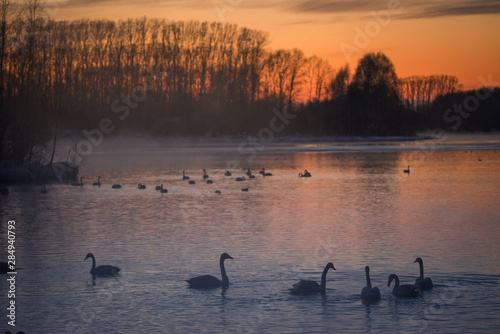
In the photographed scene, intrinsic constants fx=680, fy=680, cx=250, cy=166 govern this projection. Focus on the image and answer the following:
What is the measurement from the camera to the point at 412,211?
75.0 ft

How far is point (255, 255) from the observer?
15.3 metres

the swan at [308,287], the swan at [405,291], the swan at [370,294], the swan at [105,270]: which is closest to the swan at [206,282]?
the swan at [308,287]

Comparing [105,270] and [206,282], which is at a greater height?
[105,270]

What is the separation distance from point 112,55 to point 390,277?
75.0 m

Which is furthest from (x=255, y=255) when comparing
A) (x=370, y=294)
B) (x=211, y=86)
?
(x=211, y=86)

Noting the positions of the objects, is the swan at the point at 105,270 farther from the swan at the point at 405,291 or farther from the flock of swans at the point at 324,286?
the swan at the point at 405,291

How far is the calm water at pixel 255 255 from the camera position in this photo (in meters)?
10.7

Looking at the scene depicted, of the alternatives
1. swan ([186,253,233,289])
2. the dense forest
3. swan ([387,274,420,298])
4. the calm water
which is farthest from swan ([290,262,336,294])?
the dense forest

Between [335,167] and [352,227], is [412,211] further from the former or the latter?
[335,167]

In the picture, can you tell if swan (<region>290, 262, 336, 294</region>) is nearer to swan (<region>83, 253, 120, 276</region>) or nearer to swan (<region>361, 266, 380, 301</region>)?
swan (<region>361, 266, 380, 301</region>)

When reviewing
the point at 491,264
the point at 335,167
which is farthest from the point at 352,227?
the point at 335,167

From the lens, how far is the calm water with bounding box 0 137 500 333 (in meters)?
10.7

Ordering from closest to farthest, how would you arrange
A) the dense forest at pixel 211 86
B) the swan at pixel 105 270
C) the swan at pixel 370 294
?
1. the swan at pixel 370 294
2. the swan at pixel 105 270
3. the dense forest at pixel 211 86

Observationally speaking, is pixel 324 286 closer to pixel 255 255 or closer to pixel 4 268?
pixel 255 255
